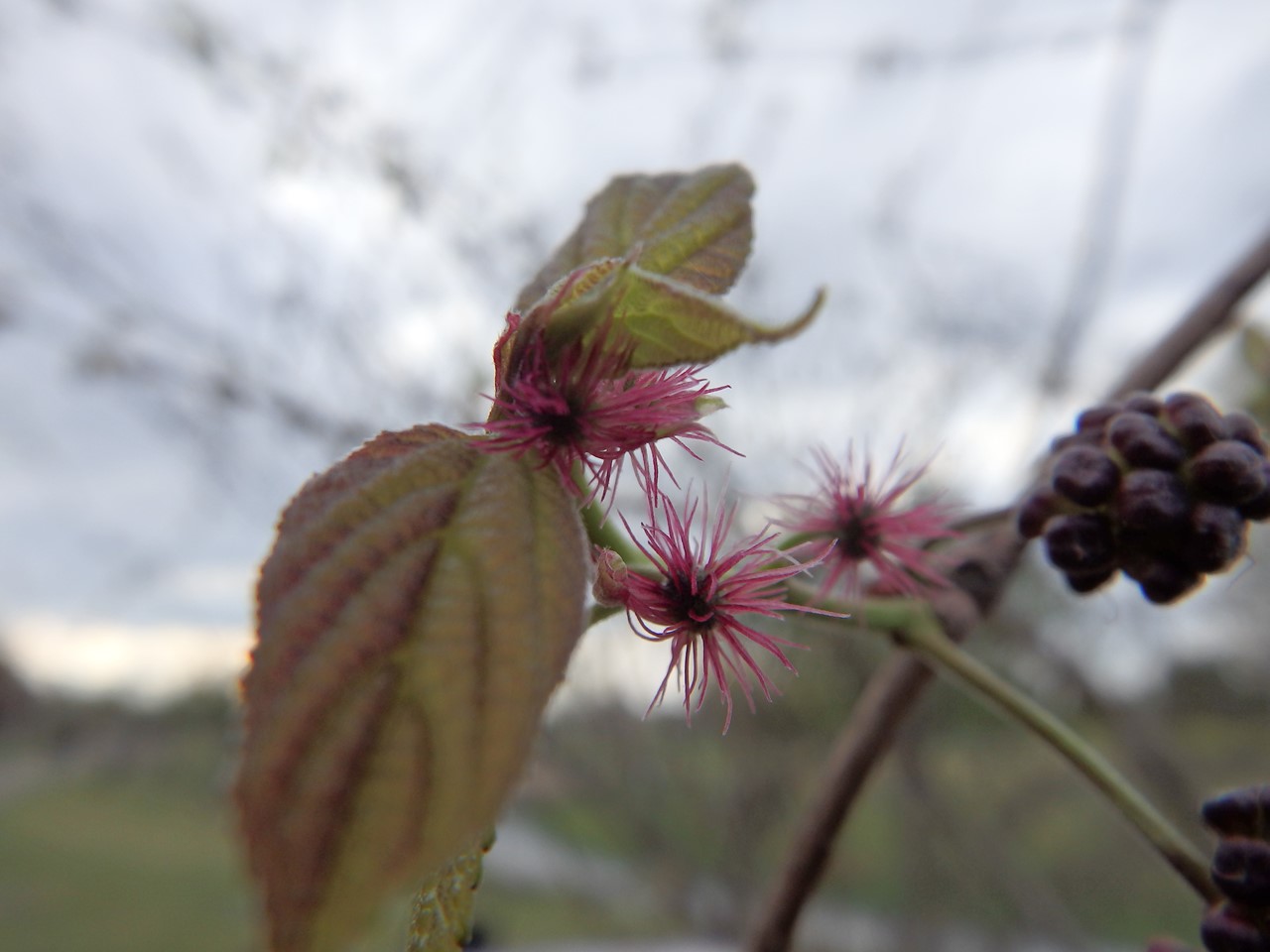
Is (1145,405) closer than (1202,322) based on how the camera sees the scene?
Yes

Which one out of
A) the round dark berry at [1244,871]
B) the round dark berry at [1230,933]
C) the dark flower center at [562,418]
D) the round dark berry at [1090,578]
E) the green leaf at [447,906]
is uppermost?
the dark flower center at [562,418]

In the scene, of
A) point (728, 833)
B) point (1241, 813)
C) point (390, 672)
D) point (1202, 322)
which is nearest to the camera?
point (390, 672)

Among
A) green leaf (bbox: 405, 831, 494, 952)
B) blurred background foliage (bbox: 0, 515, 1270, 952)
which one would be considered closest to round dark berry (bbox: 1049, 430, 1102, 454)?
green leaf (bbox: 405, 831, 494, 952)

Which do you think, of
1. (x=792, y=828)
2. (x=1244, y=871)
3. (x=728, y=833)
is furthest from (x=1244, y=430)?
(x=728, y=833)

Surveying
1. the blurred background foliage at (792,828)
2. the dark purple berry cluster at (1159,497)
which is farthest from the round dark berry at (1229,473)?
the blurred background foliage at (792,828)

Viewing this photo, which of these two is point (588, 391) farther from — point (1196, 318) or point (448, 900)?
point (1196, 318)

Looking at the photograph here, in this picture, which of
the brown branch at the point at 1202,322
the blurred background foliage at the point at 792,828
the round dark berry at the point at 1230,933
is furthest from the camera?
the blurred background foliage at the point at 792,828

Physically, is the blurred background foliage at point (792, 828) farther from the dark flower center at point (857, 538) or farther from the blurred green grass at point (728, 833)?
the dark flower center at point (857, 538)

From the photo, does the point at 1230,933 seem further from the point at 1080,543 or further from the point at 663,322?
the point at 663,322
